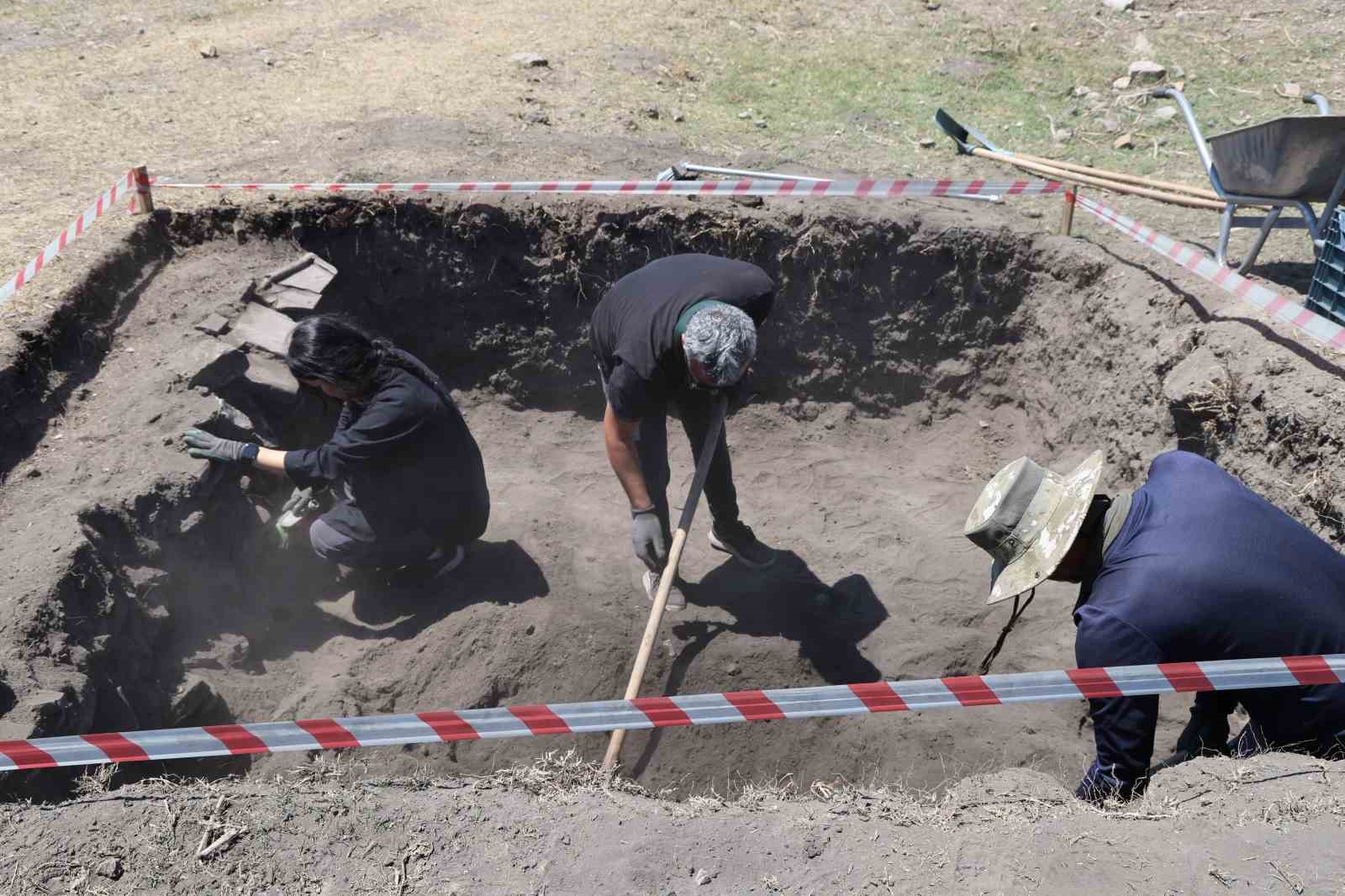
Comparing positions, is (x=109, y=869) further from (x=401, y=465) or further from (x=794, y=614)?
(x=794, y=614)

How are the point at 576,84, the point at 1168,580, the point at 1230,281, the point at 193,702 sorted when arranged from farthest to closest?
the point at 576,84, the point at 1230,281, the point at 193,702, the point at 1168,580

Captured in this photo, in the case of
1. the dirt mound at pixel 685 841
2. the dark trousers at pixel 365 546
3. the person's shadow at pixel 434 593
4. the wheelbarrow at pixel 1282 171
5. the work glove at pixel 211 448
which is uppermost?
the wheelbarrow at pixel 1282 171

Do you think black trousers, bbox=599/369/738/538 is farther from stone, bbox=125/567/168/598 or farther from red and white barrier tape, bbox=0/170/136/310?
red and white barrier tape, bbox=0/170/136/310

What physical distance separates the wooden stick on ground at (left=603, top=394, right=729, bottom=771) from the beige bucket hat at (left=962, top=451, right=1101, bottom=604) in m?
1.58

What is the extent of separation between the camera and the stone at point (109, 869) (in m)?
2.79

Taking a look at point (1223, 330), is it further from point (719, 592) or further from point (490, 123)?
point (490, 123)

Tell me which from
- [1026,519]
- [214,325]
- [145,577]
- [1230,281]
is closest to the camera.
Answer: [1026,519]

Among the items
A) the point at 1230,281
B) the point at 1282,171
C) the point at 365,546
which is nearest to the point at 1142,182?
the point at 1282,171

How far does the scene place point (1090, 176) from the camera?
662cm

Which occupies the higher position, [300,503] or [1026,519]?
[1026,519]

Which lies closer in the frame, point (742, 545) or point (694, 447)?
point (694, 447)

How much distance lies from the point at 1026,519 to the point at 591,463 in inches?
159

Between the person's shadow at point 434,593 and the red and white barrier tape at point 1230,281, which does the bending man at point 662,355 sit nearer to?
the person's shadow at point 434,593

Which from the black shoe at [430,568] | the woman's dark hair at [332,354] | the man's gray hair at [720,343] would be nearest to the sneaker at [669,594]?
the black shoe at [430,568]
